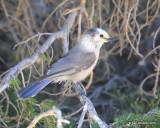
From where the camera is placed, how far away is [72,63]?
415 centimetres

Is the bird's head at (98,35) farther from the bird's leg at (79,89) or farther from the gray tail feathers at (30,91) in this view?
the gray tail feathers at (30,91)

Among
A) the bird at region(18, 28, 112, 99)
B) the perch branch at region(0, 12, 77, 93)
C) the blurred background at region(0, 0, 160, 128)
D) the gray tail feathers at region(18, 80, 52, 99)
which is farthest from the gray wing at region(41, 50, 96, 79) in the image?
the blurred background at region(0, 0, 160, 128)

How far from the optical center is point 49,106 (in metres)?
3.46

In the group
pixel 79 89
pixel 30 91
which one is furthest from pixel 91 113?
pixel 79 89

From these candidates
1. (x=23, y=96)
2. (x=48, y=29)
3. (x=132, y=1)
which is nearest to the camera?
(x=23, y=96)

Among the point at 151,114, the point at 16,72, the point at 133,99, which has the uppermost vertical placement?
the point at 16,72

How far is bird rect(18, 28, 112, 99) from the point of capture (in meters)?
3.99

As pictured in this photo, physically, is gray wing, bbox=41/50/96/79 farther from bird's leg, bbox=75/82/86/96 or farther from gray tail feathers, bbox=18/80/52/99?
gray tail feathers, bbox=18/80/52/99

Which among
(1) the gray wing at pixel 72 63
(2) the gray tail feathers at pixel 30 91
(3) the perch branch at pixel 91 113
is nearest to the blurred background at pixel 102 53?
(1) the gray wing at pixel 72 63

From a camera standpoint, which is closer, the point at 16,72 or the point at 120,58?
the point at 16,72

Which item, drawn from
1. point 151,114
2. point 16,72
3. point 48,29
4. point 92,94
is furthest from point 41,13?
point 151,114

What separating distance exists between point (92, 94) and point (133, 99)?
497mm

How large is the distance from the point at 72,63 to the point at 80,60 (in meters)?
0.11

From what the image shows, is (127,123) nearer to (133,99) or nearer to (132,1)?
(132,1)
